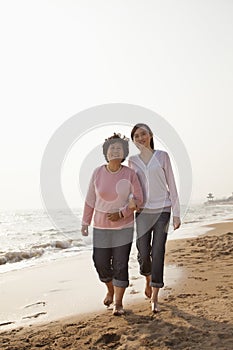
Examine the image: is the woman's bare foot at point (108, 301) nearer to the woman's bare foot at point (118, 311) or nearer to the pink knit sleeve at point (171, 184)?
the woman's bare foot at point (118, 311)

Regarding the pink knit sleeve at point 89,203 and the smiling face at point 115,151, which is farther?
the pink knit sleeve at point 89,203

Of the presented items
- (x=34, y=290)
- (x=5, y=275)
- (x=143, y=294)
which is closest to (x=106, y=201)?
(x=143, y=294)

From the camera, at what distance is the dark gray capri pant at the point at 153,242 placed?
391cm

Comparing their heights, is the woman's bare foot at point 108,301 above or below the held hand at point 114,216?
below

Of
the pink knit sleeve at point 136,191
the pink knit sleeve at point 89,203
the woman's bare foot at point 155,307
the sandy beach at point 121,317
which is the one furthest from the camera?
the pink knit sleeve at point 89,203

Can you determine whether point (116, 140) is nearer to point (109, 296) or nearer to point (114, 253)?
point (114, 253)

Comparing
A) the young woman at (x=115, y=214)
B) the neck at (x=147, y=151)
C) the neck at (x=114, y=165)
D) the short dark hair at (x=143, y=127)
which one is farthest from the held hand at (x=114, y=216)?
the short dark hair at (x=143, y=127)

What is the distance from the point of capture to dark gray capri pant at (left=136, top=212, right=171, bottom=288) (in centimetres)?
391

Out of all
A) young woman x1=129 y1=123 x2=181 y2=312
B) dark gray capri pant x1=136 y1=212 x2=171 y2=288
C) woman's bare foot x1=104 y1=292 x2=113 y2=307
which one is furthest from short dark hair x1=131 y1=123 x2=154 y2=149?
woman's bare foot x1=104 y1=292 x2=113 y2=307

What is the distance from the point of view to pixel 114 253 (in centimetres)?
397

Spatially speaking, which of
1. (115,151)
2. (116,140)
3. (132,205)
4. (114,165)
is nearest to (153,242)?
(132,205)

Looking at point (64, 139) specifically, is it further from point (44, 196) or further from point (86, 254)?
point (86, 254)

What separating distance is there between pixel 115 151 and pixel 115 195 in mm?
442

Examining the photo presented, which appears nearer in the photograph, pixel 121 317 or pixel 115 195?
pixel 121 317
